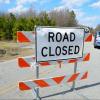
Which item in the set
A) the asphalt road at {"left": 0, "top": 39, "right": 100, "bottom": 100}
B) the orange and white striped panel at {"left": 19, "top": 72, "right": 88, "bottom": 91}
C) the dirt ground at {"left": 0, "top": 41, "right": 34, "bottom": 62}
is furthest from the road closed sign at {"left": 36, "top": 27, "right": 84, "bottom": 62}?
the dirt ground at {"left": 0, "top": 41, "right": 34, "bottom": 62}

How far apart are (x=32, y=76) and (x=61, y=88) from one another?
7.78ft

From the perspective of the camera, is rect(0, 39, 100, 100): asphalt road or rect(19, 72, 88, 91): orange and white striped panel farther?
rect(0, 39, 100, 100): asphalt road

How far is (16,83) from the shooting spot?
342 inches

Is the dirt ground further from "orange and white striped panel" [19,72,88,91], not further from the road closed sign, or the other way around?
the road closed sign

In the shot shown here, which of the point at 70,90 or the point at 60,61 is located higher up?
the point at 60,61

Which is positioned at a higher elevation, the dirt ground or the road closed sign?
the road closed sign

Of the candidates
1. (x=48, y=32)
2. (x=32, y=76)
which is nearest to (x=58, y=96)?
(x=48, y=32)

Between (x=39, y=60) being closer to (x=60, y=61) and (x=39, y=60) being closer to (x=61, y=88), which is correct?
(x=60, y=61)

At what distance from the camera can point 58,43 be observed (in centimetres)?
702

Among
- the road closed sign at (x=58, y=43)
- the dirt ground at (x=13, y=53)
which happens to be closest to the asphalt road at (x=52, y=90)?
the road closed sign at (x=58, y=43)

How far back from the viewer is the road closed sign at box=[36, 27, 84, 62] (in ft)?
22.1

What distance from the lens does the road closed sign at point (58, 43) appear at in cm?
673

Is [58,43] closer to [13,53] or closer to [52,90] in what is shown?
[52,90]

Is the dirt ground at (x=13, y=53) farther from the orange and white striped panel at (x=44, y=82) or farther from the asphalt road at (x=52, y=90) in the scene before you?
the orange and white striped panel at (x=44, y=82)
